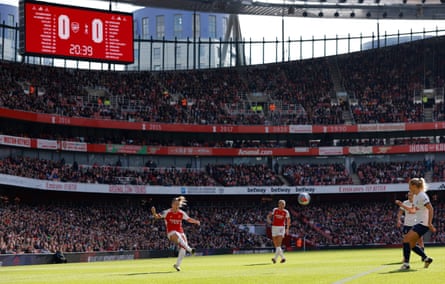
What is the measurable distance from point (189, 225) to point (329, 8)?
24540mm

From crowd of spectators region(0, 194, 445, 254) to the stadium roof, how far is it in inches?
694

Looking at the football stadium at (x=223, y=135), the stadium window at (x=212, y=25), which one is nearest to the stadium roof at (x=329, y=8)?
the football stadium at (x=223, y=135)

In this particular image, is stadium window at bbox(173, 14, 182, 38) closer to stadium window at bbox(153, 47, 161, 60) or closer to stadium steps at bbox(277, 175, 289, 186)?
stadium window at bbox(153, 47, 161, 60)

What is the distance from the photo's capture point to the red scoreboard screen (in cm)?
6450

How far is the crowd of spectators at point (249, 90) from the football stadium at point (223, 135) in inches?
6.5

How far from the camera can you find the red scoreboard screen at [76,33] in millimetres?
64500

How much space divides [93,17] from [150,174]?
14.9 meters

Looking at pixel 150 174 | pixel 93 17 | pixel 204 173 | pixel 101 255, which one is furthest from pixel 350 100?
pixel 101 255

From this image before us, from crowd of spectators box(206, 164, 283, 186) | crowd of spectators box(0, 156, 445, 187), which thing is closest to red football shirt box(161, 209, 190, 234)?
crowd of spectators box(0, 156, 445, 187)

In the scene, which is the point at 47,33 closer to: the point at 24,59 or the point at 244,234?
the point at 24,59

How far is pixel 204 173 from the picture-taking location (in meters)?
75.5

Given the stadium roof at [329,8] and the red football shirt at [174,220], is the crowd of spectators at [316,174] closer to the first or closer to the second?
the stadium roof at [329,8]

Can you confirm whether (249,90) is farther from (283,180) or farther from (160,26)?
(160,26)

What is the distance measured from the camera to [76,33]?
2643 inches
